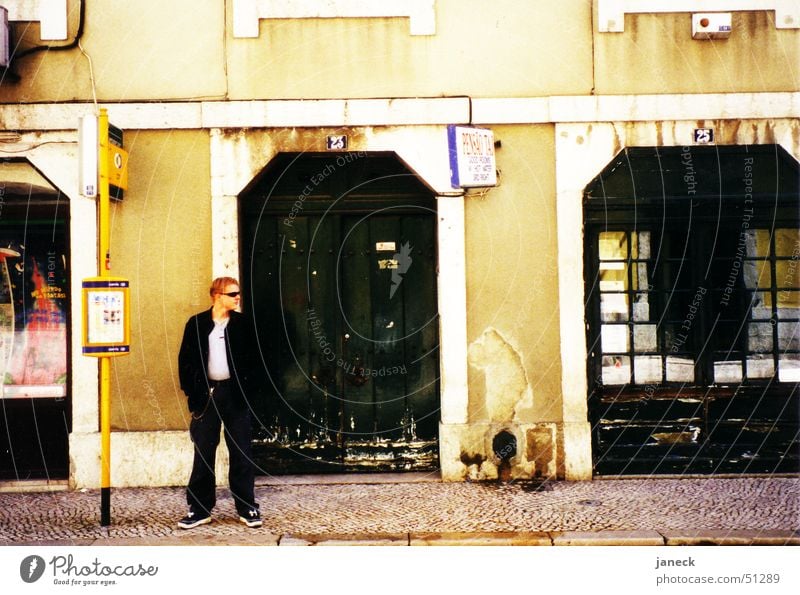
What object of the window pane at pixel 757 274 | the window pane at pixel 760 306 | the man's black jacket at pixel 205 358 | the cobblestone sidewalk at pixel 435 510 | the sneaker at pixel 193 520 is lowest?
the cobblestone sidewalk at pixel 435 510

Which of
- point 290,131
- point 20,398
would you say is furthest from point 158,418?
point 290,131

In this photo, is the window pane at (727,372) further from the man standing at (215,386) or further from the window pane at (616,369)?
the man standing at (215,386)

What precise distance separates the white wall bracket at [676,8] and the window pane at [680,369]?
3400 mm

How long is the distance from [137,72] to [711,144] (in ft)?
19.0

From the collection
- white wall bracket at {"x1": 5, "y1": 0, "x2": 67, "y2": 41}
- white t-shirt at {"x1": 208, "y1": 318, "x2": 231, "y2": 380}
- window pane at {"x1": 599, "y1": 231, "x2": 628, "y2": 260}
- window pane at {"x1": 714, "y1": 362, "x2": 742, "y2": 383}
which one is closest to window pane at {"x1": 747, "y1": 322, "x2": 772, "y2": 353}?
window pane at {"x1": 714, "y1": 362, "x2": 742, "y2": 383}

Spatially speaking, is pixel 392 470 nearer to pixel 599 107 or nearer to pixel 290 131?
pixel 290 131

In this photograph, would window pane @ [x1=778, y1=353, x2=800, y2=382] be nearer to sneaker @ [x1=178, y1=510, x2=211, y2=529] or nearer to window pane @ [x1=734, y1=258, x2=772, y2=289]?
window pane @ [x1=734, y1=258, x2=772, y2=289]

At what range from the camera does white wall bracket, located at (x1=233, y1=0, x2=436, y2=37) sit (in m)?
7.12

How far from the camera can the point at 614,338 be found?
24.6 ft

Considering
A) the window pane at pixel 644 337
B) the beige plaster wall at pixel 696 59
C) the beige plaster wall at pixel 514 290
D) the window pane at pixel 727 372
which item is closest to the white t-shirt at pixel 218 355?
the beige plaster wall at pixel 514 290

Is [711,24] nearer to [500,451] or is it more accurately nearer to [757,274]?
[757,274]

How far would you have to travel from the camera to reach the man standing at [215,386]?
572 centimetres

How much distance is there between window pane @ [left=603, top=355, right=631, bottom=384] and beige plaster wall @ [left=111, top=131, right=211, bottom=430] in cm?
415

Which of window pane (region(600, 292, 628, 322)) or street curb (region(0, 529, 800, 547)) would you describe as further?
window pane (region(600, 292, 628, 322))
